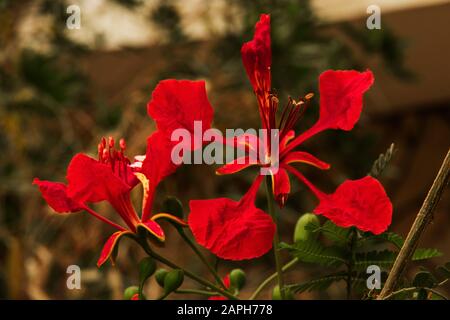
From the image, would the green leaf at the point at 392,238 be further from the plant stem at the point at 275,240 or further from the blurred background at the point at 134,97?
the blurred background at the point at 134,97

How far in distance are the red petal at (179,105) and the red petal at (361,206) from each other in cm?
5

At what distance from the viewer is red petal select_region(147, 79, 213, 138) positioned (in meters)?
0.24

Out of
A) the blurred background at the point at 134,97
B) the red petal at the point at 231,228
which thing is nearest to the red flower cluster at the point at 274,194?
the red petal at the point at 231,228

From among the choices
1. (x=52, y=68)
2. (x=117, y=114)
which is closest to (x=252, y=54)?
(x=52, y=68)

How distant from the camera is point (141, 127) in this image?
171 centimetres

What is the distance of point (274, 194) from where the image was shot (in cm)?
25

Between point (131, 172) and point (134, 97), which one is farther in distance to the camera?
point (134, 97)

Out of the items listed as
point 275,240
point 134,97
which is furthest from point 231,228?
point 134,97

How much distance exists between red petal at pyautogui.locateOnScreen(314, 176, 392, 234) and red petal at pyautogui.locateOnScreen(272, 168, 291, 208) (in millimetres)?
21

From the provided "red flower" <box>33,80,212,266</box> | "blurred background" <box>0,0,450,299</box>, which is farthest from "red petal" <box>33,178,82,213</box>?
"blurred background" <box>0,0,450,299</box>

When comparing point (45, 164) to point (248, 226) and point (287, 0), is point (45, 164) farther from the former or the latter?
point (248, 226)

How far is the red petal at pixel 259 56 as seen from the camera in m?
0.25

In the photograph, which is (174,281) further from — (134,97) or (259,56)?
(134,97)

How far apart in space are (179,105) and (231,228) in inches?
1.7
